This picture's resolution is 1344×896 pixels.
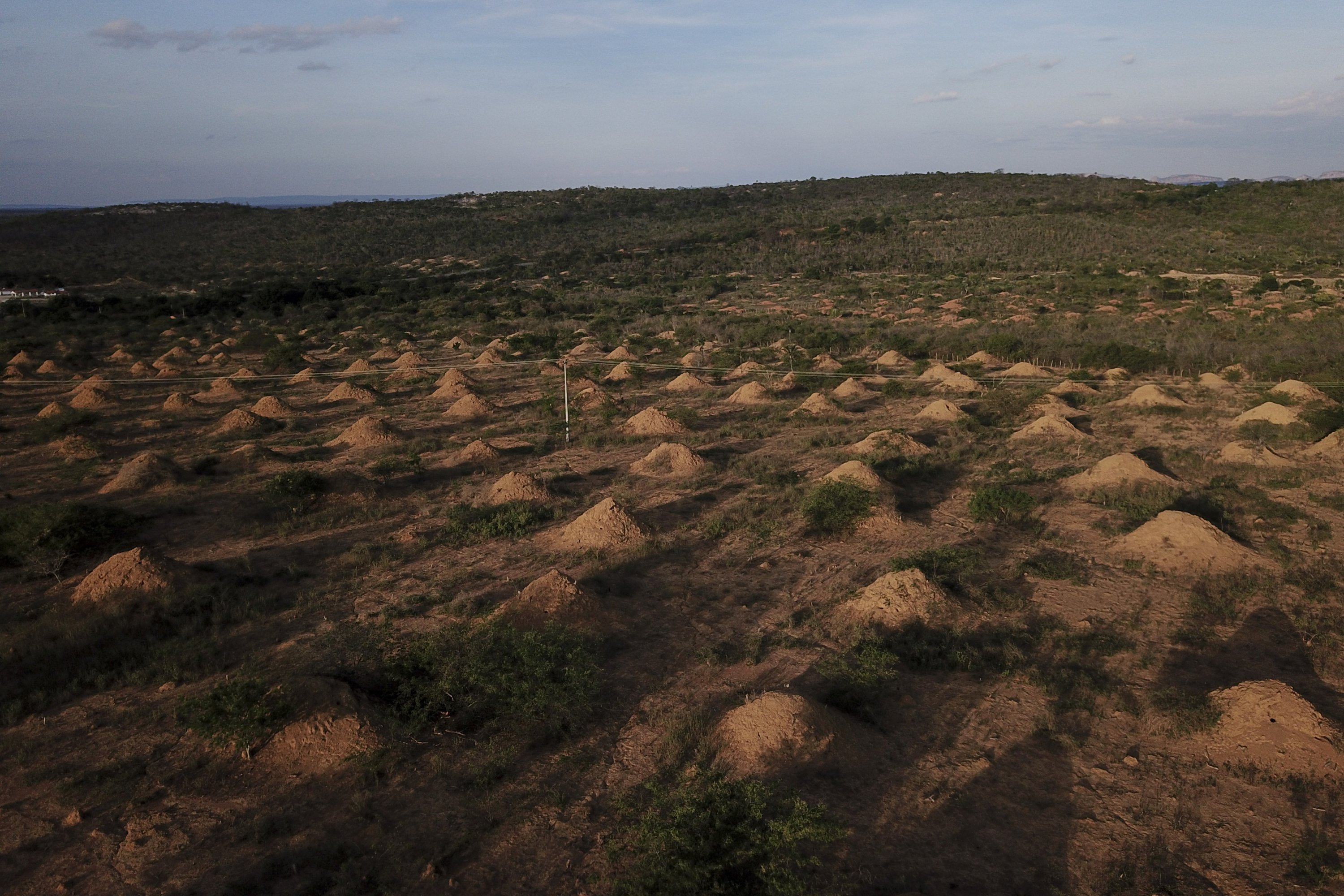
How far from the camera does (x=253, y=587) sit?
9625mm

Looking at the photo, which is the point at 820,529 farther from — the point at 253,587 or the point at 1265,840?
the point at 253,587

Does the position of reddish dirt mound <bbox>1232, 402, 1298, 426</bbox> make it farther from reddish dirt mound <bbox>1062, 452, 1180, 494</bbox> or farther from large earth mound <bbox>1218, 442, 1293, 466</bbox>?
reddish dirt mound <bbox>1062, 452, 1180, 494</bbox>

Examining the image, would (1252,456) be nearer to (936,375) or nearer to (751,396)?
(936,375)

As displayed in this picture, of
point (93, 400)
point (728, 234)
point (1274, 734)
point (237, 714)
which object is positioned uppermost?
point (728, 234)

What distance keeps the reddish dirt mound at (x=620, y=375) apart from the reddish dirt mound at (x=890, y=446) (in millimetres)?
9333

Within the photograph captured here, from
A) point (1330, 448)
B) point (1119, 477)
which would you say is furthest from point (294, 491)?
point (1330, 448)

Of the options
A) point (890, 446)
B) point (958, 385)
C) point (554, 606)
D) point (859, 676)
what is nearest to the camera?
point (859, 676)

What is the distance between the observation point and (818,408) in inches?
728

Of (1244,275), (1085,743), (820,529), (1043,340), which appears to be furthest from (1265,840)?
(1244,275)

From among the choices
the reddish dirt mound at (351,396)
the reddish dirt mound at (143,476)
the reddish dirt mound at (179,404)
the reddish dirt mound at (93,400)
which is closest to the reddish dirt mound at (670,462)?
the reddish dirt mound at (143,476)

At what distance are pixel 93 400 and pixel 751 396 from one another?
681 inches

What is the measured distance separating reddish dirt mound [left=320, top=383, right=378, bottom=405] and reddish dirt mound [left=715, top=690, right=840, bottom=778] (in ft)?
57.4

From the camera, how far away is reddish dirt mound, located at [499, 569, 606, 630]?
841cm

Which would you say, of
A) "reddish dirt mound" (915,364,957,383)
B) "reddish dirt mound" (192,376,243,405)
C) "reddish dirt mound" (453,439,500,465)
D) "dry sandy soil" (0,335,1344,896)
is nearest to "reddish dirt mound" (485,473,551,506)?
"dry sandy soil" (0,335,1344,896)
